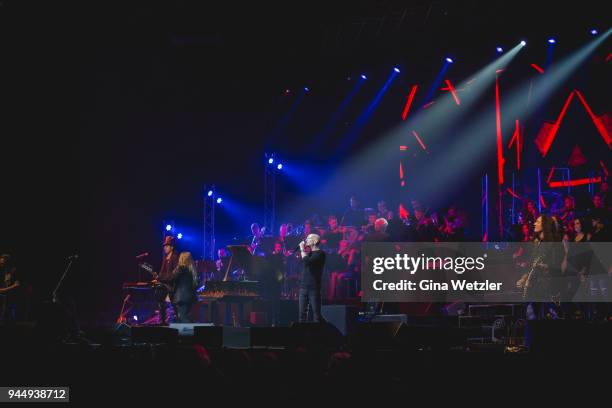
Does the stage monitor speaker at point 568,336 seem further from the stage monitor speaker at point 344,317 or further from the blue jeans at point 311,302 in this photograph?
the blue jeans at point 311,302

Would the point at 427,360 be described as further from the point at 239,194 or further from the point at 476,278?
the point at 239,194

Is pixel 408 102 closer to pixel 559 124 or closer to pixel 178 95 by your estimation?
pixel 559 124

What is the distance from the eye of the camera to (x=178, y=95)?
64.2 ft

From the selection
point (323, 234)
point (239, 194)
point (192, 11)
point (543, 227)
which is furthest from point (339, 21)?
point (543, 227)

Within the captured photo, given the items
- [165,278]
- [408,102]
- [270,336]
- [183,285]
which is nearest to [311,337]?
[270,336]

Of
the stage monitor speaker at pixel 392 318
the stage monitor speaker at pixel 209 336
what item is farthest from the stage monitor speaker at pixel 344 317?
the stage monitor speaker at pixel 209 336

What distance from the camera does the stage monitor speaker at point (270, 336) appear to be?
351 inches

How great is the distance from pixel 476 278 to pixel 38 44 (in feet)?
33.7

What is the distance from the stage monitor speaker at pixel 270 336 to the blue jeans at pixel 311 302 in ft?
9.75

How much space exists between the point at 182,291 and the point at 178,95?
726cm

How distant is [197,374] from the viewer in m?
4.64

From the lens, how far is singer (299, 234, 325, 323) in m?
12.1

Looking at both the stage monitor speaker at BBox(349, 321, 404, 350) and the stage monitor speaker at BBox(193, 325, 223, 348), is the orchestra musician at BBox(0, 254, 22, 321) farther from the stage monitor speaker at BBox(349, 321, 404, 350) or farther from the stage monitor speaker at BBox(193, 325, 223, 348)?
the stage monitor speaker at BBox(349, 321, 404, 350)

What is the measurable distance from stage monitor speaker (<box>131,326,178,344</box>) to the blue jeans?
137 inches
